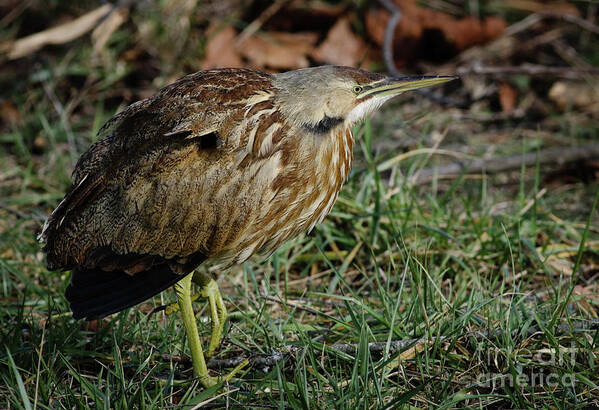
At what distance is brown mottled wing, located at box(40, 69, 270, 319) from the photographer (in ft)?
7.84

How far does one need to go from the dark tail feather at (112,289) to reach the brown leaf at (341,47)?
122 inches

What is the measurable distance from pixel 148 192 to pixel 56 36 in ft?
10.3

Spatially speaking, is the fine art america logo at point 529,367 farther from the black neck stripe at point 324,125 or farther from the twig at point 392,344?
the black neck stripe at point 324,125

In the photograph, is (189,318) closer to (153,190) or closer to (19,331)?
(153,190)

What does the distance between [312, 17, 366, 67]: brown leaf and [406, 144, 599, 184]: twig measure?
1.57 m

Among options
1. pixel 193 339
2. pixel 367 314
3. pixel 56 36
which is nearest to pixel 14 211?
pixel 193 339

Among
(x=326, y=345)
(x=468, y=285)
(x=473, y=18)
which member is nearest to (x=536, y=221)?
(x=468, y=285)

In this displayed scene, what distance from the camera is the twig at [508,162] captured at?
3.91 metres

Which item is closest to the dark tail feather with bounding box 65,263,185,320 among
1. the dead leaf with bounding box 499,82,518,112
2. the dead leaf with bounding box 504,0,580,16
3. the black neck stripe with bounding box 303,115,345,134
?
the black neck stripe with bounding box 303,115,345,134

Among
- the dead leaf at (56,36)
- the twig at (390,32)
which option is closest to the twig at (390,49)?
the twig at (390,32)

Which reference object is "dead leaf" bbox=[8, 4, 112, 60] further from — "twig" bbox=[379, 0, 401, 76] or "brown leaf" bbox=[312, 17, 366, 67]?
"twig" bbox=[379, 0, 401, 76]

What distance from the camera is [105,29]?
17.2 feet

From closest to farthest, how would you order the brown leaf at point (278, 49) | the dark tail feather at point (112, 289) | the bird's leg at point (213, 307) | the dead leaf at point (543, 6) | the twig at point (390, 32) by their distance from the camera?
1. the dark tail feather at point (112, 289)
2. the bird's leg at point (213, 307)
3. the twig at point (390, 32)
4. the brown leaf at point (278, 49)
5. the dead leaf at point (543, 6)

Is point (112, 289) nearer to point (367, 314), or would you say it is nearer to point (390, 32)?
point (367, 314)
